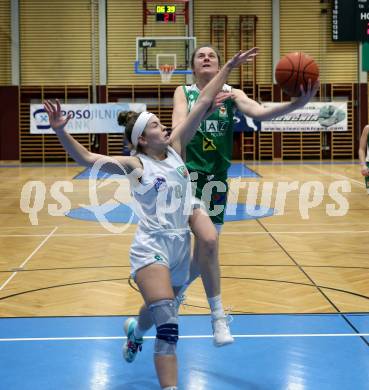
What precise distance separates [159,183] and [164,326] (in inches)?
30.2

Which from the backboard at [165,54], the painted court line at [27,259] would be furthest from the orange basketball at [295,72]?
the backboard at [165,54]

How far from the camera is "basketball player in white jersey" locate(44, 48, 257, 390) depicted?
3264 mm

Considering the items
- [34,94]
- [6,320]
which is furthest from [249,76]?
[6,320]

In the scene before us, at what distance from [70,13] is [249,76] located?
280 inches

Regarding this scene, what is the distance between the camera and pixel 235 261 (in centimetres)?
725

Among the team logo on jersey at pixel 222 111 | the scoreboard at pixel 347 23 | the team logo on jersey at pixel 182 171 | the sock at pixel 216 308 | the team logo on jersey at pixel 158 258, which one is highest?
the scoreboard at pixel 347 23

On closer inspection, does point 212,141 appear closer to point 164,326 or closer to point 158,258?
point 158,258

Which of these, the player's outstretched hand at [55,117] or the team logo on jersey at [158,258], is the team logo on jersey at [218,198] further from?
the player's outstretched hand at [55,117]

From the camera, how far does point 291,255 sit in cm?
753

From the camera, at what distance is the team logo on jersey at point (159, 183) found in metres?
3.51

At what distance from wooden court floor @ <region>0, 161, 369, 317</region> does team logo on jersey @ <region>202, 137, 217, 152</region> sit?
1358mm

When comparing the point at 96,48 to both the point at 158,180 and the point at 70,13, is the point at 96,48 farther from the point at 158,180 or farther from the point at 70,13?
the point at 158,180

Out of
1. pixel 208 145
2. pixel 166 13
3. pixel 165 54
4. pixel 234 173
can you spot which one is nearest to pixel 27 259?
pixel 208 145

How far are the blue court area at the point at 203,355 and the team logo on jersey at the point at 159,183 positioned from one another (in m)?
1.11
